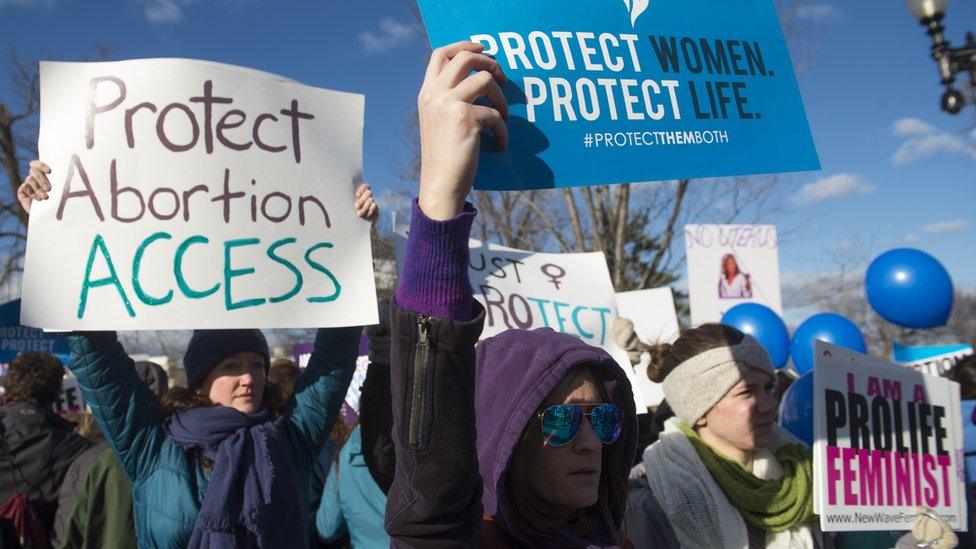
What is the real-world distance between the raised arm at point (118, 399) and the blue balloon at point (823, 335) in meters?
6.42

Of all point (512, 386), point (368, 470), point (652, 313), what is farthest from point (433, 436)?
point (652, 313)

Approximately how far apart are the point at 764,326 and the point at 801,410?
4.51m

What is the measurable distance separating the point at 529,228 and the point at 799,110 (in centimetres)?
1298

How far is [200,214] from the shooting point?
2.28 metres

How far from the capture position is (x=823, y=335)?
7523 mm

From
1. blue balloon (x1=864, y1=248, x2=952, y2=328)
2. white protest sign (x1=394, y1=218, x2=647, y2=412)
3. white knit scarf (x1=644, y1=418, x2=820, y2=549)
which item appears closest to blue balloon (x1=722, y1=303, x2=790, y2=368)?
blue balloon (x1=864, y1=248, x2=952, y2=328)

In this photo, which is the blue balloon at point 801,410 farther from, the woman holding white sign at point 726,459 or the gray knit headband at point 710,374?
the gray knit headband at point 710,374

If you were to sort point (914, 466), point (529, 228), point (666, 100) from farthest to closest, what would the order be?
point (529, 228)
point (914, 466)
point (666, 100)

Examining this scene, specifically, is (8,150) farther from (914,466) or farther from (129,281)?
(914,466)

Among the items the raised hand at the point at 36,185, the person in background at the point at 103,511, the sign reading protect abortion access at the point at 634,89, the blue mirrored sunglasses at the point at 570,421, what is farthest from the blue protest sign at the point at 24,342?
the blue mirrored sunglasses at the point at 570,421

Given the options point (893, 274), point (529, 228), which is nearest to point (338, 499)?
point (893, 274)

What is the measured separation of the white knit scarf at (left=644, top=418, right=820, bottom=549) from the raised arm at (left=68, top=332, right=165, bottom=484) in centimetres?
162

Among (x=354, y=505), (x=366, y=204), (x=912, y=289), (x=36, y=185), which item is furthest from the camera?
(x=912, y=289)

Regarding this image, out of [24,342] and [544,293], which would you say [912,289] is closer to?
[544,293]
